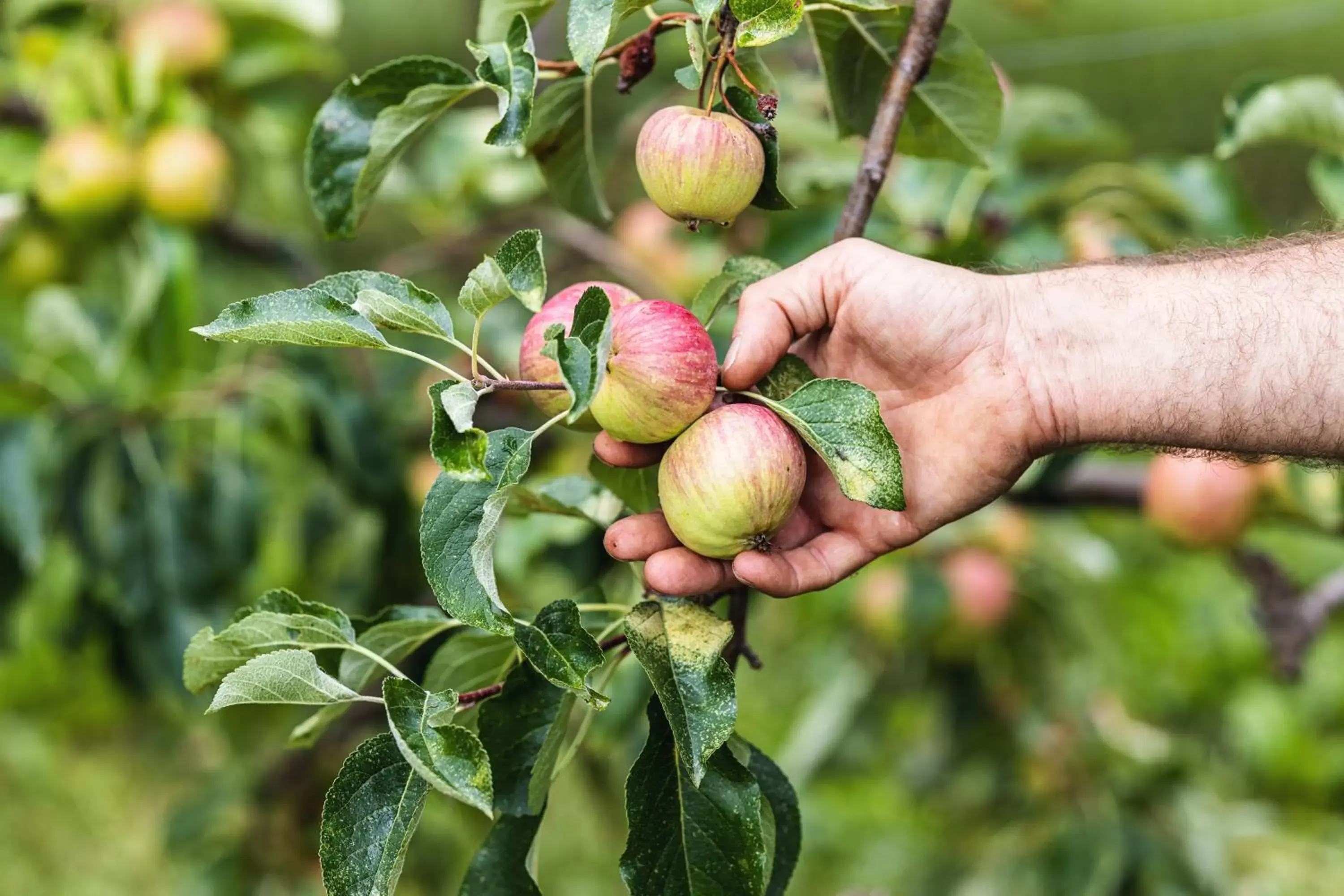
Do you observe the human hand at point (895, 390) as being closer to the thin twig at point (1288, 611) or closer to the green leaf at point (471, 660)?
the green leaf at point (471, 660)

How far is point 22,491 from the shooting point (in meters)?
1.00

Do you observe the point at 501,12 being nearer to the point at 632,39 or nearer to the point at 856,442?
the point at 632,39

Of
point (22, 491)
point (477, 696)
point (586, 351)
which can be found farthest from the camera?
point (22, 491)

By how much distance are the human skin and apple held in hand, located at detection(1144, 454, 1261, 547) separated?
49 cm

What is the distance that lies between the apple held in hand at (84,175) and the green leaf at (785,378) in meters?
0.85

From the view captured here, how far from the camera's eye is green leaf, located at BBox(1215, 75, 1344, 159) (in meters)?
0.82

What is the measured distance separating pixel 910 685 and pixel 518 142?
1105 millimetres

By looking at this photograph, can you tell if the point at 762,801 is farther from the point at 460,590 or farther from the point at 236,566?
the point at 236,566

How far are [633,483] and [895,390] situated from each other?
150 mm

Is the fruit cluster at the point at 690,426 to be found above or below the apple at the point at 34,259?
above

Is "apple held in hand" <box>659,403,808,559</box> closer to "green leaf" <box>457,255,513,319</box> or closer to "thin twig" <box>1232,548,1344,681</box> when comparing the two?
"green leaf" <box>457,255,513,319</box>

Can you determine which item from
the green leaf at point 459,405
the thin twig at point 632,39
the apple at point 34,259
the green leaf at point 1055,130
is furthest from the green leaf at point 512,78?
the apple at point 34,259

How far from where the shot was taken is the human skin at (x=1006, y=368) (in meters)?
0.58

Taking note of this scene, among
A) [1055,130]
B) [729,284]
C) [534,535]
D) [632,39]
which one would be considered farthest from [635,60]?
[1055,130]
